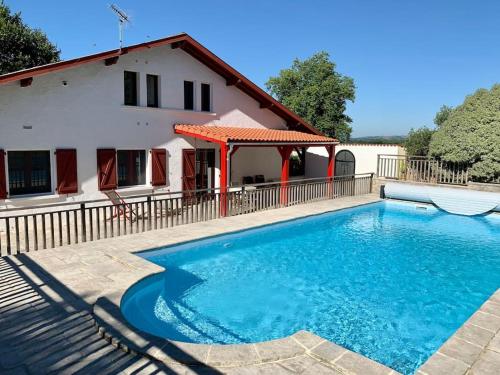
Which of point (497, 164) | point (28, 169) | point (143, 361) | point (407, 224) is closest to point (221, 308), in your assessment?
point (143, 361)

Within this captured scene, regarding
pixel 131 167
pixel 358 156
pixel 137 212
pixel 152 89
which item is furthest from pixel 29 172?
pixel 358 156

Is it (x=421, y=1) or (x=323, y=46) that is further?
(x=323, y=46)

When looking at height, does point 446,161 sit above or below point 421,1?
below

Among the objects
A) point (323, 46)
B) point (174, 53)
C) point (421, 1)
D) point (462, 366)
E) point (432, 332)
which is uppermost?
point (323, 46)

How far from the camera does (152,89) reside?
12914mm

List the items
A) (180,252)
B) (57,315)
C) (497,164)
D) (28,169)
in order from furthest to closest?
(497,164)
(28,169)
(180,252)
(57,315)

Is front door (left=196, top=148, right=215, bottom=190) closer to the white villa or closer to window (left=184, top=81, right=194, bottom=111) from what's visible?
Answer: the white villa

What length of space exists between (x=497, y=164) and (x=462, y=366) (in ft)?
48.5

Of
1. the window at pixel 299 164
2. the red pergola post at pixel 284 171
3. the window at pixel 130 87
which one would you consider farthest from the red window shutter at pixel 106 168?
the window at pixel 299 164

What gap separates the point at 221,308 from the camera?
6.42 meters

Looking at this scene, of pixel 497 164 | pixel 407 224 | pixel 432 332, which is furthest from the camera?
pixel 497 164

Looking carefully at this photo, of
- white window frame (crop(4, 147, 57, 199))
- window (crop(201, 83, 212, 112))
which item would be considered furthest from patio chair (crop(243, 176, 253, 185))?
white window frame (crop(4, 147, 57, 199))

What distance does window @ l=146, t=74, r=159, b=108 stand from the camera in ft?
42.0

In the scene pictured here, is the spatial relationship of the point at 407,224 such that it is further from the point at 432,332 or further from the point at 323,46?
the point at 323,46
